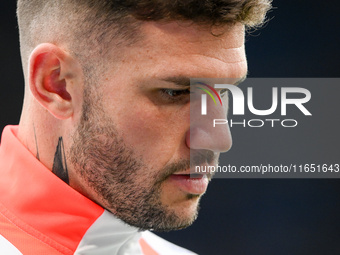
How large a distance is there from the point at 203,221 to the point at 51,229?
1.06 m

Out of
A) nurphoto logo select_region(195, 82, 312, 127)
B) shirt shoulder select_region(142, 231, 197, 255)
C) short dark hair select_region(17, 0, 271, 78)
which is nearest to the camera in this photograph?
short dark hair select_region(17, 0, 271, 78)

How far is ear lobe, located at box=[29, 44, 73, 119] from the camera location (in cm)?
121

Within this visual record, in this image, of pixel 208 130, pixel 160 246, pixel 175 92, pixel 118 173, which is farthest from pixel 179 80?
pixel 160 246

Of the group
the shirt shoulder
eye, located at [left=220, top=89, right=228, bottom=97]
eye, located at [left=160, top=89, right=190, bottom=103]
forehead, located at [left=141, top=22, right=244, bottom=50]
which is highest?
forehead, located at [left=141, top=22, right=244, bottom=50]

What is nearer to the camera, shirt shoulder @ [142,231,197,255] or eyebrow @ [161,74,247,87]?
eyebrow @ [161,74,247,87]

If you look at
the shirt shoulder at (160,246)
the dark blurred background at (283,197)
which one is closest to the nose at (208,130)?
the shirt shoulder at (160,246)

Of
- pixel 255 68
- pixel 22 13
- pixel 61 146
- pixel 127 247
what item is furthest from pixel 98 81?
pixel 255 68

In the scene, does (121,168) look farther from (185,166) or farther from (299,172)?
(299,172)

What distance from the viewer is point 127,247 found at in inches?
55.2

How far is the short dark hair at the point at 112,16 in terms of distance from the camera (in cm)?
117

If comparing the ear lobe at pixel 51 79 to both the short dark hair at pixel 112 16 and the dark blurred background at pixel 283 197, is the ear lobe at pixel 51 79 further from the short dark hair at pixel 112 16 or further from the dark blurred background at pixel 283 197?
the dark blurred background at pixel 283 197

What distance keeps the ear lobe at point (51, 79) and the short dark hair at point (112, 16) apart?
0.03m

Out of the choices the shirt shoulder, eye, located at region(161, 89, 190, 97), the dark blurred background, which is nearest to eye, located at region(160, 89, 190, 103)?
eye, located at region(161, 89, 190, 97)

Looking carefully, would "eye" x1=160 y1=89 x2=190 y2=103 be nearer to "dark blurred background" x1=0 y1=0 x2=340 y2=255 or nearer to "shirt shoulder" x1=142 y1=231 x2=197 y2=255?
"shirt shoulder" x1=142 y1=231 x2=197 y2=255
